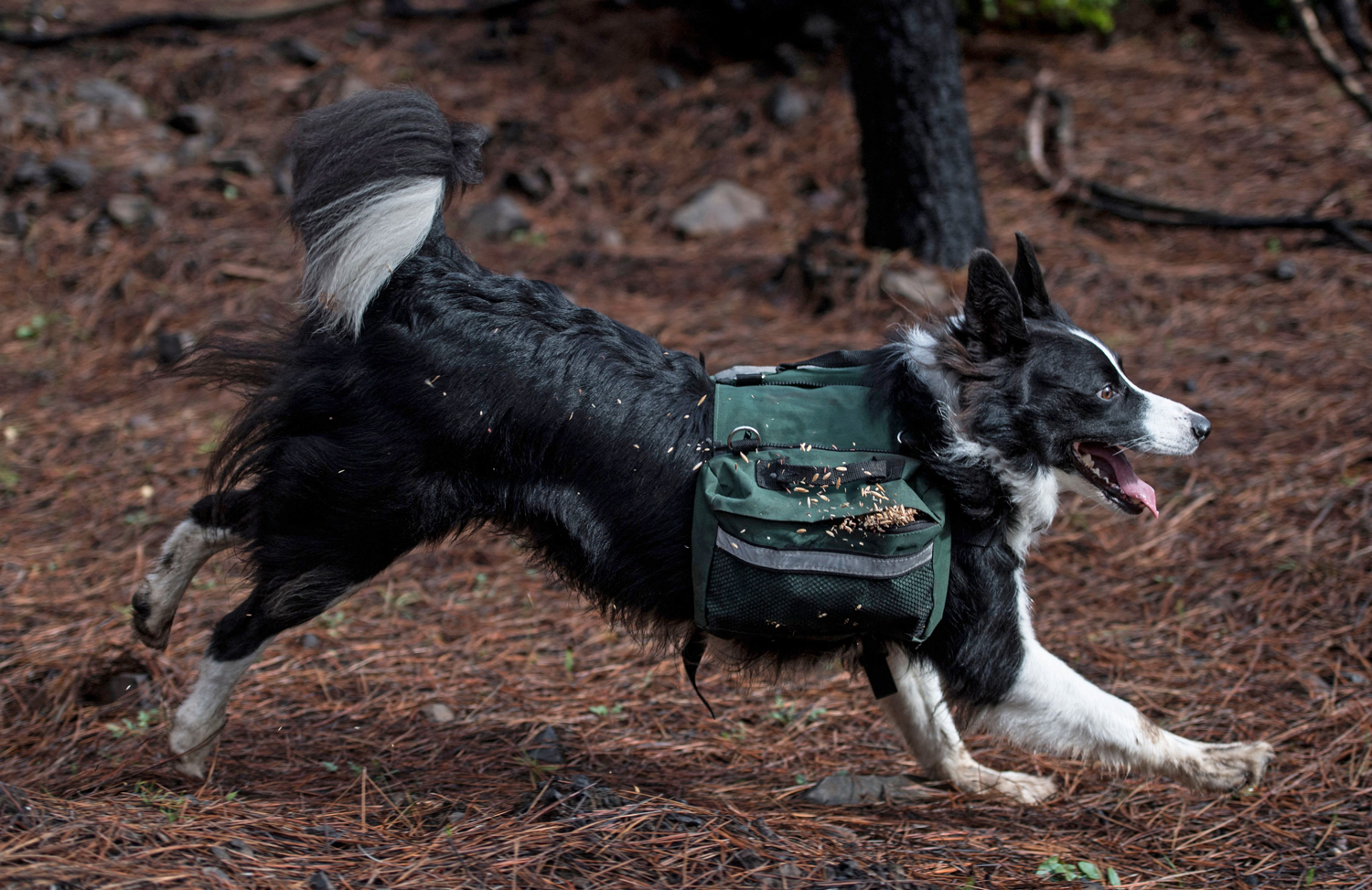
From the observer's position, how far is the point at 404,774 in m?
3.19

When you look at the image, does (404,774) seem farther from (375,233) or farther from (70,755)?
(375,233)

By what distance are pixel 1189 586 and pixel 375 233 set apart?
327cm

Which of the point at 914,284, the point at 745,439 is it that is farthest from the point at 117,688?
the point at 914,284

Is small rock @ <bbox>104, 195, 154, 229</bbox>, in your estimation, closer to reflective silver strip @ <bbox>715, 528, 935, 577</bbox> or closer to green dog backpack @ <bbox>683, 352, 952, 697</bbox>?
green dog backpack @ <bbox>683, 352, 952, 697</bbox>

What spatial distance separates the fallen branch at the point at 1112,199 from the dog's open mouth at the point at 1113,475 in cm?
438

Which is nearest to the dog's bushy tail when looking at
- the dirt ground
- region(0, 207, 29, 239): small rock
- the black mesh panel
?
the dirt ground

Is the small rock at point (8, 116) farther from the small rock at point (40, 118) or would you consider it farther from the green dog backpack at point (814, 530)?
the green dog backpack at point (814, 530)

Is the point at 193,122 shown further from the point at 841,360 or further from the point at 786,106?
the point at 841,360

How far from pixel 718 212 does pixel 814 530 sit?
502 centimetres

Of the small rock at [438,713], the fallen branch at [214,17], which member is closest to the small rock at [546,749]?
the small rock at [438,713]

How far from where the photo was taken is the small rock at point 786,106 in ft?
27.1

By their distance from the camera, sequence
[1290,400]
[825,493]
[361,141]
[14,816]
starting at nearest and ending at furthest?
[14,816] → [825,493] → [361,141] → [1290,400]

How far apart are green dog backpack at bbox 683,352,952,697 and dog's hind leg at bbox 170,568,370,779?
3.43 feet

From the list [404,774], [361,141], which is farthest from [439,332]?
[404,774]
